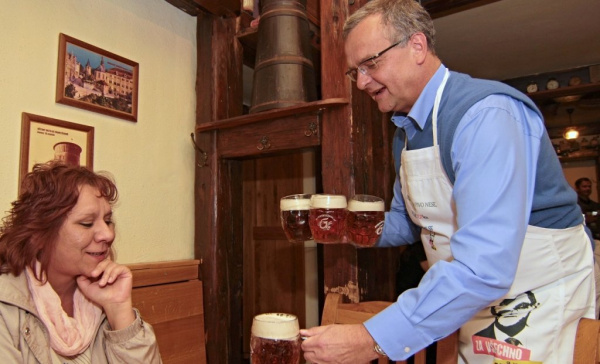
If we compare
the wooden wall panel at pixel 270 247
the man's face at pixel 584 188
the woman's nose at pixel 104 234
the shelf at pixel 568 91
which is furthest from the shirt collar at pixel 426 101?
the man's face at pixel 584 188

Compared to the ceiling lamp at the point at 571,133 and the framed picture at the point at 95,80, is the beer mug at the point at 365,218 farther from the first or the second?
the ceiling lamp at the point at 571,133

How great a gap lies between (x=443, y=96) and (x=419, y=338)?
0.74m

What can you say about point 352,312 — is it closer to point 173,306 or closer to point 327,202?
point 327,202

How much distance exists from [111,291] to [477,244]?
1.31 m

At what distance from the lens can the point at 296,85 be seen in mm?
2287

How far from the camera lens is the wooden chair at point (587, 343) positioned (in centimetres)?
110

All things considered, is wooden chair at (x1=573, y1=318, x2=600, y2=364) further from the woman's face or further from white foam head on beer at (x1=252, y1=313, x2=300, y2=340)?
the woman's face

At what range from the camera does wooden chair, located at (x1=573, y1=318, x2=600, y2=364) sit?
3.61 ft

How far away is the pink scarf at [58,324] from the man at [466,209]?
883mm

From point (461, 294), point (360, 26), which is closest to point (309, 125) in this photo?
point (360, 26)

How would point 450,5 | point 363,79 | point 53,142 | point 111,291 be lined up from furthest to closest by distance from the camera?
point 450,5 → point 53,142 → point 111,291 → point 363,79

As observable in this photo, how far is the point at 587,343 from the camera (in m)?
1.11

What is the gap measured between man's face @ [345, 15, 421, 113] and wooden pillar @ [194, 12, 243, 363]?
1294mm

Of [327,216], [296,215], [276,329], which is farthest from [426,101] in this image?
[276,329]
